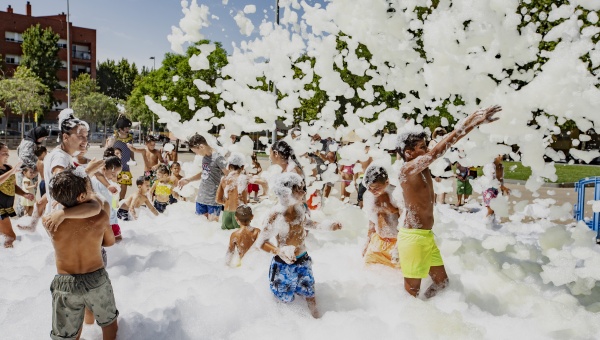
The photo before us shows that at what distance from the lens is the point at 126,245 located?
18.9ft

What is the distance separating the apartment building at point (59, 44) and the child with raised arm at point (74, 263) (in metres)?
51.9

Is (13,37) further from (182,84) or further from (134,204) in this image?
(134,204)

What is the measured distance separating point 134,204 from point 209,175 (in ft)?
4.88

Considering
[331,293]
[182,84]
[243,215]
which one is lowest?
[331,293]

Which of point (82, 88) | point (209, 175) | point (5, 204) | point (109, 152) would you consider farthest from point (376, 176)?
point (82, 88)

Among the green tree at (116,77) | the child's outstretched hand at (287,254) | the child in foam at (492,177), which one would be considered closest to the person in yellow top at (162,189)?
the child's outstretched hand at (287,254)

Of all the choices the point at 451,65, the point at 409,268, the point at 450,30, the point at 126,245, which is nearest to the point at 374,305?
the point at 409,268

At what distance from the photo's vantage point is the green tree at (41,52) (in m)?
50.1

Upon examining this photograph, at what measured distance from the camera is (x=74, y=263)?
9.55ft

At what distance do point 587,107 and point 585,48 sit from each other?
18.6 inches

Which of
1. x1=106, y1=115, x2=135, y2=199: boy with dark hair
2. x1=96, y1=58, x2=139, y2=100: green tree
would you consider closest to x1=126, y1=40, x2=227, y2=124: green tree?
x1=106, y1=115, x2=135, y2=199: boy with dark hair

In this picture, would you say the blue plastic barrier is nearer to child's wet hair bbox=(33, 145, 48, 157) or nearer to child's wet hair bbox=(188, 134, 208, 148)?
child's wet hair bbox=(188, 134, 208, 148)

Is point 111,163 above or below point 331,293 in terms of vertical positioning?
above

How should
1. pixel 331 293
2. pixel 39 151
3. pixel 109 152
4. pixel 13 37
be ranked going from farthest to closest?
pixel 13 37, pixel 39 151, pixel 109 152, pixel 331 293
